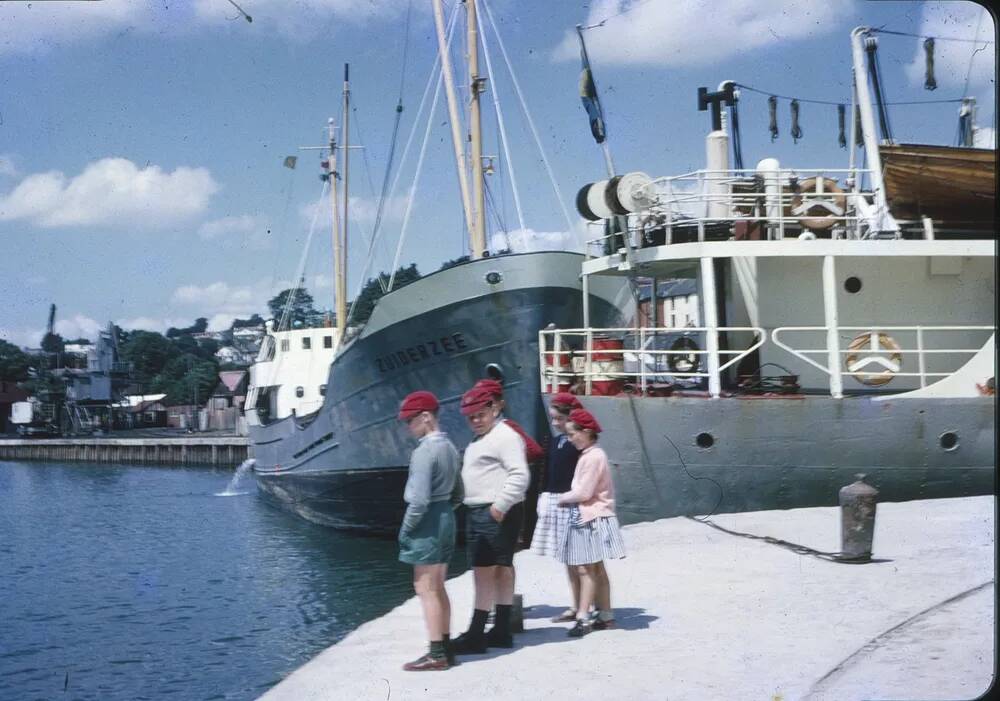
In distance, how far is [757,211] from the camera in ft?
40.3

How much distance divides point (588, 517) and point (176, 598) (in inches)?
399

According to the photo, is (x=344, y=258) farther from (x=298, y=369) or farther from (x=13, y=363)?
(x=13, y=363)

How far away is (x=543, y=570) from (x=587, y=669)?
3.07 meters

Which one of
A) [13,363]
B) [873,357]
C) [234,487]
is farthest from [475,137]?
[13,363]

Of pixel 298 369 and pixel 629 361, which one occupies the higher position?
pixel 298 369

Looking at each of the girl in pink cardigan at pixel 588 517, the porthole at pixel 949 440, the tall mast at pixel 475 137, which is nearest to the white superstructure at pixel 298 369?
the tall mast at pixel 475 137

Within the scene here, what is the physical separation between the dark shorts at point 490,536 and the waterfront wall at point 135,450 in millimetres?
43439

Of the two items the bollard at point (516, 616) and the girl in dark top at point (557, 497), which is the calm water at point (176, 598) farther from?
the girl in dark top at point (557, 497)

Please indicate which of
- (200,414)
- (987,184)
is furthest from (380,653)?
(200,414)

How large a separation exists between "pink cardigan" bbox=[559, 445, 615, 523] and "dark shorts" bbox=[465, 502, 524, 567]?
0.40 m

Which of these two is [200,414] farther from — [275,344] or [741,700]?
[741,700]

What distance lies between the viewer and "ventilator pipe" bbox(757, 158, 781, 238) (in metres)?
12.0

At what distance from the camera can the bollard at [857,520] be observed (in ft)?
25.0

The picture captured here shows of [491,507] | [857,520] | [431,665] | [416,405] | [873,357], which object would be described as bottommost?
[431,665]
